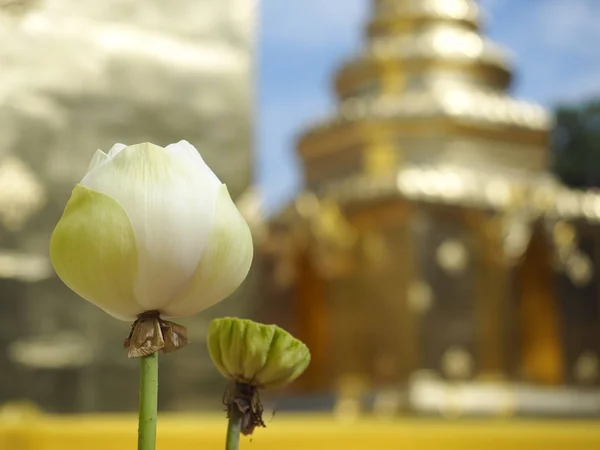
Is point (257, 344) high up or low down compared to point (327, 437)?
down

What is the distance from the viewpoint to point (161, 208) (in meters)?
0.30

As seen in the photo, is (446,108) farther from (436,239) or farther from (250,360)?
(250,360)

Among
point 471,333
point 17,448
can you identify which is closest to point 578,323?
point 471,333

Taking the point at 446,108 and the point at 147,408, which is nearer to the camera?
the point at 147,408

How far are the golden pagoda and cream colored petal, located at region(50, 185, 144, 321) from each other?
15.2 ft

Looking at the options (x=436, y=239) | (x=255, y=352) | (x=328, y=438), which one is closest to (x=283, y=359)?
(x=255, y=352)

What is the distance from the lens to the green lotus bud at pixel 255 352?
315 mm

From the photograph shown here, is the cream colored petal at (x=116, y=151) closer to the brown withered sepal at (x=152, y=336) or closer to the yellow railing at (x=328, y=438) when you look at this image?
the brown withered sepal at (x=152, y=336)

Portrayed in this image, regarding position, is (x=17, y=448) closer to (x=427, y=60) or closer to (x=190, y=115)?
(x=190, y=115)

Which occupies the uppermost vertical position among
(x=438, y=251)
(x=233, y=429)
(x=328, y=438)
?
(x=438, y=251)

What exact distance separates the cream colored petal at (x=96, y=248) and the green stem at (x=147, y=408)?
3 centimetres

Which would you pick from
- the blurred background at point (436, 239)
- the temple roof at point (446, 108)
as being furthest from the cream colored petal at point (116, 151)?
the temple roof at point (446, 108)

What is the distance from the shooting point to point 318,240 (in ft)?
17.6

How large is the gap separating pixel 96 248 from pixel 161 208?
25mm
